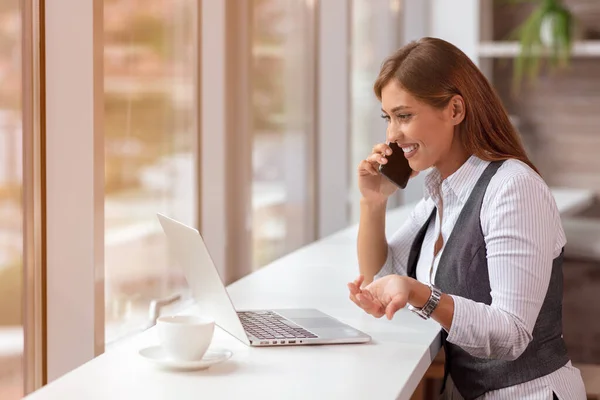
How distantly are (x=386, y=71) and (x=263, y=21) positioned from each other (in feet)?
4.04

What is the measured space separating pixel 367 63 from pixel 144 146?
2103mm

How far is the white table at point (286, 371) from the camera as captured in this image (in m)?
1.13

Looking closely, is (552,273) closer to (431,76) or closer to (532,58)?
(431,76)

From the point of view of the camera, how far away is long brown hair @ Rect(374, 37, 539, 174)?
158 cm

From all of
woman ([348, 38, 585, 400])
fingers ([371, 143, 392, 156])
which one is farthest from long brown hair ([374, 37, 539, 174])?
fingers ([371, 143, 392, 156])

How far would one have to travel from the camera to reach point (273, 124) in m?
2.94

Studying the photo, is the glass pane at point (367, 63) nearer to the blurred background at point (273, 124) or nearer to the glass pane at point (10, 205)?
the blurred background at point (273, 124)

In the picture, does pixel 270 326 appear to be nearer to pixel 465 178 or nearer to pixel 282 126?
pixel 465 178

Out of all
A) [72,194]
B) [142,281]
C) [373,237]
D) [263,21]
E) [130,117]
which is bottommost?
[142,281]

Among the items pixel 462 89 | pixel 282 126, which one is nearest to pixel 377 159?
pixel 462 89

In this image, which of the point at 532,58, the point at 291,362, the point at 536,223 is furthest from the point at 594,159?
the point at 291,362

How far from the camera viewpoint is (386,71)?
64.4 inches

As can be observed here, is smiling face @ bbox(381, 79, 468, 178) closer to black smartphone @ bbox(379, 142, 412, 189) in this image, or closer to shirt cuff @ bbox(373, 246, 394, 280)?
black smartphone @ bbox(379, 142, 412, 189)

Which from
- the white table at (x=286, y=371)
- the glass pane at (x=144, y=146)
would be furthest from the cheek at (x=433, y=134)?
the glass pane at (x=144, y=146)
